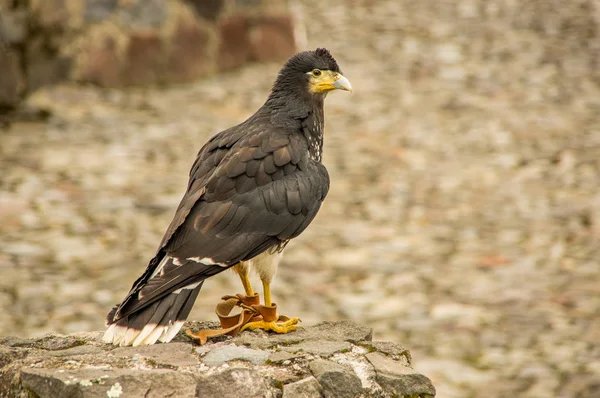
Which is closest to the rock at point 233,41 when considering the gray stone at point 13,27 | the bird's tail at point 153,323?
the gray stone at point 13,27

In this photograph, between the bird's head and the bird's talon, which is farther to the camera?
the bird's head

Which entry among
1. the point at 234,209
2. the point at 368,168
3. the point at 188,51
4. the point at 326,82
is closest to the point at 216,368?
the point at 234,209

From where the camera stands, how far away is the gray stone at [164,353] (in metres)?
4.09

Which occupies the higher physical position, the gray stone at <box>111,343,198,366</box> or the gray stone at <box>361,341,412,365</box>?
the gray stone at <box>361,341,412,365</box>

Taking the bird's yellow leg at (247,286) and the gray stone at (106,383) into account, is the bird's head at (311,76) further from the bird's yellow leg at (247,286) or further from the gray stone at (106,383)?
the gray stone at (106,383)

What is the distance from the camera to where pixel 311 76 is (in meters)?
4.97

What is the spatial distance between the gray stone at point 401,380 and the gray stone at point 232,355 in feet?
1.72

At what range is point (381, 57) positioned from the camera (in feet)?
44.2

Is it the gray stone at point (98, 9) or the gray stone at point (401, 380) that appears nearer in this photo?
the gray stone at point (401, 380)

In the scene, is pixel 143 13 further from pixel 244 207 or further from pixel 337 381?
pixel 337 381

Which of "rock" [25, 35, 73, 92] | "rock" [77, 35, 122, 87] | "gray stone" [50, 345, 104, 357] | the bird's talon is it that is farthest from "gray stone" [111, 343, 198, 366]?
"rock" [77, 35, 122, 87]

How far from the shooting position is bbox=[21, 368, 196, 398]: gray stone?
3734mm

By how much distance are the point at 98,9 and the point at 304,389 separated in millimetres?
7819

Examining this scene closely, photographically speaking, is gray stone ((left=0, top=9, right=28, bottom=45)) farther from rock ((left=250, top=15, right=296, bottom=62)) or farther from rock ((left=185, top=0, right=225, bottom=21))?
rock ((left=250, top=15, right=296, bottom=62))
